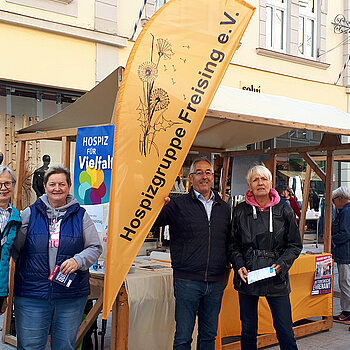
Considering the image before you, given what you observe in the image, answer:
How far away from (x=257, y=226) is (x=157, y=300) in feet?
3.29

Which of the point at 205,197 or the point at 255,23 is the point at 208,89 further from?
the point at 255,23

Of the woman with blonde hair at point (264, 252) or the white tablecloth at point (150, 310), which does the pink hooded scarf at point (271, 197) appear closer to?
the woman with blonde hair at point (264, 252)

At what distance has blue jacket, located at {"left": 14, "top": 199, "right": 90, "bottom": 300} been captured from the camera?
308 centimetres

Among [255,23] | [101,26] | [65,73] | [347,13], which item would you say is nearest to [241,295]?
[65,73]

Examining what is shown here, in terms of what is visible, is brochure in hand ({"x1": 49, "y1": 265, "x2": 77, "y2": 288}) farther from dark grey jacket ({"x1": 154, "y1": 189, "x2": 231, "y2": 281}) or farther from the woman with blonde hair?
the woman with blonde hair

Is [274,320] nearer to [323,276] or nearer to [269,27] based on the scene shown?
[323,276]

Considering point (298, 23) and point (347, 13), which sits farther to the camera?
point (347, 13)

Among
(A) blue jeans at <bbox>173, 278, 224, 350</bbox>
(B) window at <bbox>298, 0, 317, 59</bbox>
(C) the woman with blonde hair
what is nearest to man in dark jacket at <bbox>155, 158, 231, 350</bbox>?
(A) blue jeans at <bbox>173, 278, 224, 350</bbox>

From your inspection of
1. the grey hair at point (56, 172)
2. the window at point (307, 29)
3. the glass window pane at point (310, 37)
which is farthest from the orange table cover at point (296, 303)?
the glass window pane at point (310, 37)

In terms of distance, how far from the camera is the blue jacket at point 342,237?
598cm

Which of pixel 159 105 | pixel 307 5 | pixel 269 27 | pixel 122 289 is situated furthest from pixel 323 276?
pixel 307 5

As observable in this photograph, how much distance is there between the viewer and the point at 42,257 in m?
3.09

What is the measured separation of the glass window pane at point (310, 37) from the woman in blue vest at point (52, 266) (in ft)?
35.5

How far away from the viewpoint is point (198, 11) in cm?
349
